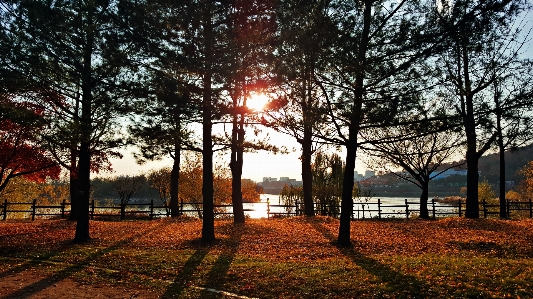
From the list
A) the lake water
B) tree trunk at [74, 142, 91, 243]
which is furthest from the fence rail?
tree trunk at [74, 142, 91, 243]

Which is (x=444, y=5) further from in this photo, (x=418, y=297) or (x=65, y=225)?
(x=65, y=225)

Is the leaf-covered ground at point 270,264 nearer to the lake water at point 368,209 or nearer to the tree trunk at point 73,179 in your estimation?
the tree trunk at point 73,179

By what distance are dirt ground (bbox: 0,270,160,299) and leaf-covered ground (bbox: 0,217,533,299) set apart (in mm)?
17

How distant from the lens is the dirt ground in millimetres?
6395

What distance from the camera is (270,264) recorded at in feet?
27.3

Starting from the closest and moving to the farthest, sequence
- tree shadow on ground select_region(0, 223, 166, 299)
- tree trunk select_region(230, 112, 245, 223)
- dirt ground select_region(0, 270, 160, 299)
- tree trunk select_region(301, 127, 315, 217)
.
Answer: dirt ground select_region(0, 270, 160, 299), tree shadow on ground select_region(0, 223, 166, 299), tree trunk select_region(230, 112, 245, 223), tree trunk select_region(301, 127, 315, 217)

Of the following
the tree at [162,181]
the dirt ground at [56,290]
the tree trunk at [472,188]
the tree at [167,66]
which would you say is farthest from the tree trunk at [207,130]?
the tree at [162,181]

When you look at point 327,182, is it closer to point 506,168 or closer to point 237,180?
point 237,180

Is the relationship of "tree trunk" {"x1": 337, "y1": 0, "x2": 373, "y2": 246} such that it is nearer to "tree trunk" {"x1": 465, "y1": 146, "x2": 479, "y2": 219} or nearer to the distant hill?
"tree trunk" {"x1": 465, "y1": 146, "x2": 479, "y2": 219}

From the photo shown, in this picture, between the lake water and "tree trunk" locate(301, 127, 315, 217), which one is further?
the lake water

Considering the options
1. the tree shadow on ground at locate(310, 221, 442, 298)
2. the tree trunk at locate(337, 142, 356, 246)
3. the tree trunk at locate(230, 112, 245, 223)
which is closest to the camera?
the tree shadow on ground at locate(310, 221, 442, 298)

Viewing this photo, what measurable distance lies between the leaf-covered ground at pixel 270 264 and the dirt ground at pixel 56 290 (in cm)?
2

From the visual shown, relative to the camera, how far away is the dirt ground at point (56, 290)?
252 inches

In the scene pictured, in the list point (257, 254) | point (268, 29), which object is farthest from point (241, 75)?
point (257, 254)
